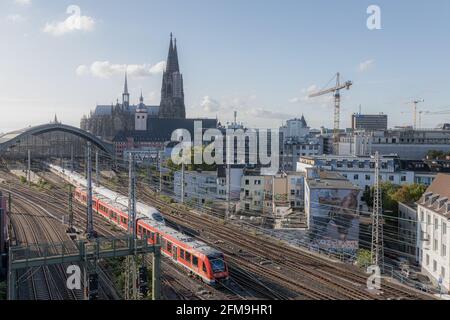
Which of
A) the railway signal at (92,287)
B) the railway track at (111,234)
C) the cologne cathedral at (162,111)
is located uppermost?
the cologne cathedral at (162,111)

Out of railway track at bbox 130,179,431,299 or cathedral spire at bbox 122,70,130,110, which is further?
cathedral spire at bbox 122,70,130,110

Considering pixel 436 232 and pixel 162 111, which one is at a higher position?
pixel 162 111

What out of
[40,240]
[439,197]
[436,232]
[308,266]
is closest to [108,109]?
[40,240]

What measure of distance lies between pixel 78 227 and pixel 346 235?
14754 mm

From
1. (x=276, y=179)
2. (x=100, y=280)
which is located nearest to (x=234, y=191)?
(x=276, y=179)

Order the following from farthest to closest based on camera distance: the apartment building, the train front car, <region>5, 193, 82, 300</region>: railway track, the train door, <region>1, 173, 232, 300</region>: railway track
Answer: the apartment building → the train door → the train front car → <region>5, 193, 82, 300</region>: railway track → <region>1, 173, 232, 300</region>: railway track

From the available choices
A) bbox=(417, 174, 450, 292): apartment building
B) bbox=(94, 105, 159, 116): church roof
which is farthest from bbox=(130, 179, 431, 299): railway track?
bbox=(94, 105, 159, 116): church roof

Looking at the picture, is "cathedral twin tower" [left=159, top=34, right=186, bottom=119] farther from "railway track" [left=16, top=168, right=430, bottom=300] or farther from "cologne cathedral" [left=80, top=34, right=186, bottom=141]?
"railway track" [left=16, top=168, right=430, bottom=300]

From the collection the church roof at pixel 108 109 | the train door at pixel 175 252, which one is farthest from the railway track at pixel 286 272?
the church roof at pixel 108 109

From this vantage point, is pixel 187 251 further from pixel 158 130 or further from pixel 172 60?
pixel 172 60

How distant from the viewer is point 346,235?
2303 cm

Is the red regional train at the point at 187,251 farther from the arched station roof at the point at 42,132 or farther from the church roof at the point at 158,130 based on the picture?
the church roof at the point at 158,130

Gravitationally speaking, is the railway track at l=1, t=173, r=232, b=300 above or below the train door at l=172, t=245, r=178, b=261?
below

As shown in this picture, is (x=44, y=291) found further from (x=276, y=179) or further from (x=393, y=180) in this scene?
(x=393, y=180)
